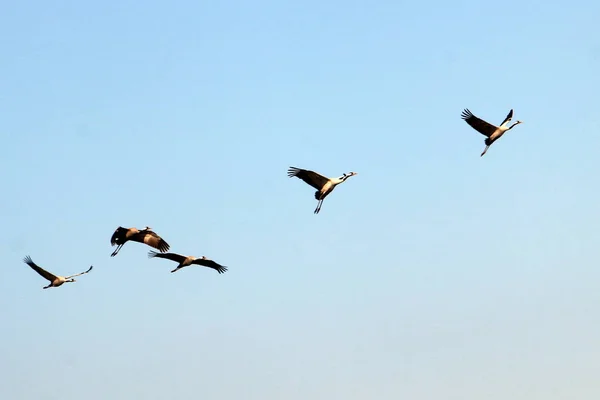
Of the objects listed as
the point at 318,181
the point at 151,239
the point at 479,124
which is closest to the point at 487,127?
the point at 479,124

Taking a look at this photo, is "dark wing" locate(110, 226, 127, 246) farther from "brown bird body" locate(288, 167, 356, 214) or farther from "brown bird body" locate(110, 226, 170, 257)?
"brown bird body" locate(288, 167, 356, 214)

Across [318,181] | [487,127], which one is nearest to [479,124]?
[487,127]

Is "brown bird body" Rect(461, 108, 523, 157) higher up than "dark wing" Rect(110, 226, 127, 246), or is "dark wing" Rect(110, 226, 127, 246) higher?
"brown bird body" Rect(461, 108, 523, 157)

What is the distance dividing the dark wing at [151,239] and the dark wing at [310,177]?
22.4ft

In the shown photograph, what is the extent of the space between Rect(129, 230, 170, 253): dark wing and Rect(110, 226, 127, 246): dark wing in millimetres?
680

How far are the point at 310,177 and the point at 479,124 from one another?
8.94 metres

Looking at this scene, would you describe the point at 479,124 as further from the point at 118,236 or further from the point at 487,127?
the point at 118,236

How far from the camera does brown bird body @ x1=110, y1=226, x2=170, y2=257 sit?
2060 inches

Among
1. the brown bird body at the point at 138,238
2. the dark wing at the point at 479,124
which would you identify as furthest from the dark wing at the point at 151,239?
the dark wing at the point at 479,124

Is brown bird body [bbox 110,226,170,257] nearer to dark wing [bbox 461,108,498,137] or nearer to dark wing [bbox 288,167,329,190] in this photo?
dark wing [bbox 288,167,329,190]

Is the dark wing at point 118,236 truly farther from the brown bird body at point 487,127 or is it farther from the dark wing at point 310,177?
the brown bird body at point 487,127

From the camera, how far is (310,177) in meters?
52.4

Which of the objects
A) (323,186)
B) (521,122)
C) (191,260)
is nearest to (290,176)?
(323,186)

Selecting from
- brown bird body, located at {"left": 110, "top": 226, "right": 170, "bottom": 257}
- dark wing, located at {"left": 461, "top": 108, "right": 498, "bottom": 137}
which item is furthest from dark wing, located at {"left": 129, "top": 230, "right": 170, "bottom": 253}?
dark wing, located at {"left": 461, "top": 108, "right": 498, "bottom": 137}
